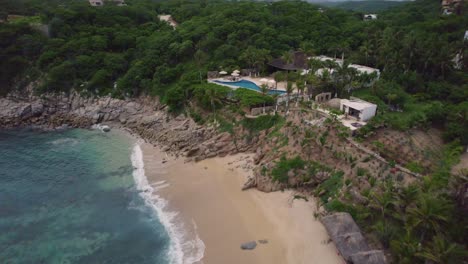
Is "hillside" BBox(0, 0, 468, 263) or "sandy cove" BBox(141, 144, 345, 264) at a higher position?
"hillside" BBox(0, 0, 468, 263)

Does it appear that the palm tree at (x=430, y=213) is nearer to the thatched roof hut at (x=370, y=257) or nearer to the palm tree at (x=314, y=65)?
the thatched roof hut at (x=370, y=257)

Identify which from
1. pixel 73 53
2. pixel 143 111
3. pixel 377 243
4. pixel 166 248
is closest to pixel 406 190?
pixel 377 243

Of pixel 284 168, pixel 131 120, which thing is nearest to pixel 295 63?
pixel 284 168

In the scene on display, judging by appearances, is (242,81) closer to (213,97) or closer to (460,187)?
(213,97)

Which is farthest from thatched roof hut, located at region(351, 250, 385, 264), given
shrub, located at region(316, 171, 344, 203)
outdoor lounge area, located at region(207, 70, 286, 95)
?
outdoor lounge area, located at region(207, 70, 286, 95)

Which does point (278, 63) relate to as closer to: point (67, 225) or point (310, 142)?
point (310, 142)

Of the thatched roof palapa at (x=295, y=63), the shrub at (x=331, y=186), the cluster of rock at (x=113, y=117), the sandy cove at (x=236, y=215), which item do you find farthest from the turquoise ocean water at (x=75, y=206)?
the thatched roof palapa at (x=295, y=63)

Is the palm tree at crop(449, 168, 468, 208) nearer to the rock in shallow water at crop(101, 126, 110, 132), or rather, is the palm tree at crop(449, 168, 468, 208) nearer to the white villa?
the white villa
